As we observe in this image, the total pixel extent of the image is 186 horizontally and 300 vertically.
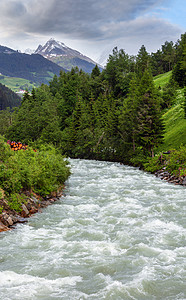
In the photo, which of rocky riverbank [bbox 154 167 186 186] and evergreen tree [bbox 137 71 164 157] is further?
evergreen tree [bbox 137 71 164 157]

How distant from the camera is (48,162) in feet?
75.4

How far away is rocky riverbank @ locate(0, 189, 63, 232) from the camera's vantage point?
14773mm

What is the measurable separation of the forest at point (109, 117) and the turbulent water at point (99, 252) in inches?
574

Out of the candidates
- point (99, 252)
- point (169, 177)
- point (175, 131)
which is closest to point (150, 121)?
point (175, 131)

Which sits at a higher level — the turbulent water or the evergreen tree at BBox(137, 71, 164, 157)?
the evergreen tree at BBox(137, 71, 164, 157)

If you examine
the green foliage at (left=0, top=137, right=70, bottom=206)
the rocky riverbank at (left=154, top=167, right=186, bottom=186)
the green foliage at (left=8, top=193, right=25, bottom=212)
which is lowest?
the rocky riverbank at (left=154, top=167, right=186, bottom=186)

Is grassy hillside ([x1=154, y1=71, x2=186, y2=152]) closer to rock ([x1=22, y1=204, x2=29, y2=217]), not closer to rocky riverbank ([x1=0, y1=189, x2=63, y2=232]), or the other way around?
rocky riverbank ([x1=0, y1=189, x2=63, y2=232])

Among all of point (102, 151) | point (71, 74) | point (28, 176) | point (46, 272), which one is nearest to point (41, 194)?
point (28, 176)

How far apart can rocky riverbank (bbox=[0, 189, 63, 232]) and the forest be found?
11.5 meters

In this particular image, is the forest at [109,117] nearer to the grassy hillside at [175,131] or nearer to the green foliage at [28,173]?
the grassy hillside at [175,131]

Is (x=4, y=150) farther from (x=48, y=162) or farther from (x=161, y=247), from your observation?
(x=161, y=247)

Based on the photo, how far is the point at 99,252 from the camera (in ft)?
38.2

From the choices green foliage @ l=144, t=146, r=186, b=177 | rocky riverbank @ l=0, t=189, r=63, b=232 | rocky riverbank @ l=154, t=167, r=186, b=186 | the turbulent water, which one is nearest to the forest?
green foliage @ l=144, t=146, r=186, b=177

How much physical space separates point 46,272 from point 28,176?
29.9ft
